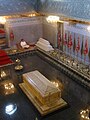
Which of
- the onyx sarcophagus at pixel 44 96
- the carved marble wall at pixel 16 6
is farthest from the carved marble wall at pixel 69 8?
the onyx sarcophagus at pixel 44 96

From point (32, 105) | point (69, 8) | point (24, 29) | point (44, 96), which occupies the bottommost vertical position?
point (32, 105)

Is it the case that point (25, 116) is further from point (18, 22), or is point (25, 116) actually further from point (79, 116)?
point (18, 22)

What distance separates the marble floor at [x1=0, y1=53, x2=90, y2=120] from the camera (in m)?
3.33

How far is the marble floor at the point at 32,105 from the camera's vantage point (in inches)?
131

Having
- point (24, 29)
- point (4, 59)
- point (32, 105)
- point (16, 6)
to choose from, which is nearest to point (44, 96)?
point (32, 105)

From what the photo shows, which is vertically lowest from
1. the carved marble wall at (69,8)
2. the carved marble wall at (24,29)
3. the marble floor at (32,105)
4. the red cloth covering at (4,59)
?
the marble floor at (32,105)

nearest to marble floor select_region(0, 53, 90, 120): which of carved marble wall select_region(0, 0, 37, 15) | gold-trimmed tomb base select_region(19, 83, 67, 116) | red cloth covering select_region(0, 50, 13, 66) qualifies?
gold-trimmed tomb base select_region(19, 83, 67, 116)

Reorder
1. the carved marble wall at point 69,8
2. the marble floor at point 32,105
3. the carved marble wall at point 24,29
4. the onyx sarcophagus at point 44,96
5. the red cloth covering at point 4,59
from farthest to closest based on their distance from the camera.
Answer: the carved marble wall at point 24,29, the red cloth covering at point 4,59, the carved marble wall at point 69,8, the onyx sarcophagus at point 44,96, the marble floor at point 32,105

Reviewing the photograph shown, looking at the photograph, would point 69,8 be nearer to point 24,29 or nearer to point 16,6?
point 16,6

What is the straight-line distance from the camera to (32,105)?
364 cm

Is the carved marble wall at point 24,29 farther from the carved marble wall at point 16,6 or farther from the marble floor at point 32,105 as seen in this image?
the marble floor at point 32,105

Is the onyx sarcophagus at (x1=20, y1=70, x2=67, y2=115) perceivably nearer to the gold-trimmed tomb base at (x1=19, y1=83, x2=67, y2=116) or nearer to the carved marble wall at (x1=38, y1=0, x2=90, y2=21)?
the gold-trimmed tomb base at (x1=19, y1=83, x2=67, y2=116)

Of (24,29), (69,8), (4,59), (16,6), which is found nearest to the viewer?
(69,8)

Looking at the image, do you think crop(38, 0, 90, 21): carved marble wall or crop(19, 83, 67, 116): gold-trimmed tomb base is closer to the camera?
crop(19, 83, 67, 116): gold-trimmed tomb base
